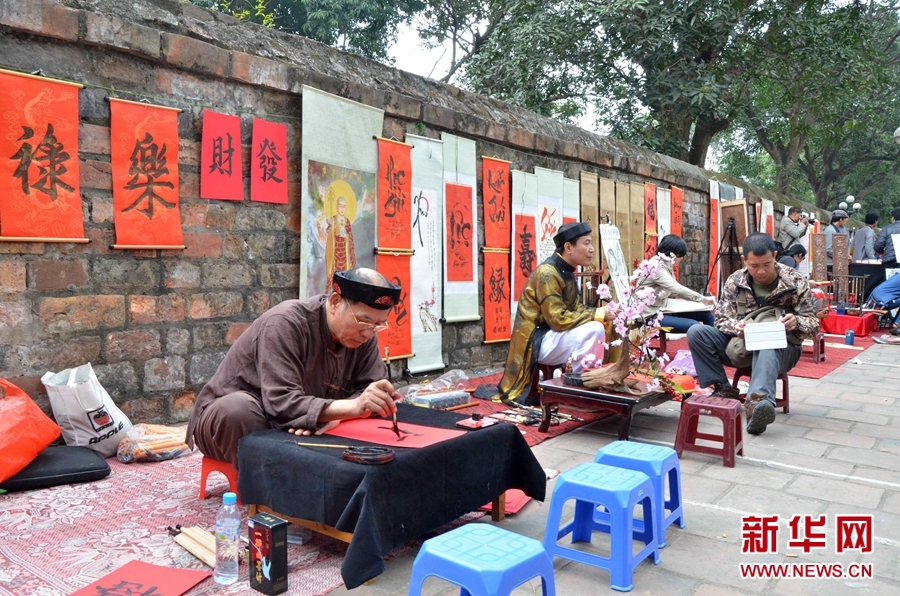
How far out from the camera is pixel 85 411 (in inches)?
158

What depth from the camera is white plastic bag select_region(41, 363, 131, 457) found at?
3977 mm

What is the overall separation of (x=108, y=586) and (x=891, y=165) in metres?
32.1

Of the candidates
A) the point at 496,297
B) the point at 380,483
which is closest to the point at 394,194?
the point at 496,297

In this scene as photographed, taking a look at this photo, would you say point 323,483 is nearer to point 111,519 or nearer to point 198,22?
point 111,519

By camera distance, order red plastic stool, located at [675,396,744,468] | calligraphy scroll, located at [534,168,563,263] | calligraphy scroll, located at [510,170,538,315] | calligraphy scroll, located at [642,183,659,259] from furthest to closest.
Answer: calligraphy scroll, located at [642,183,659,259] → calligraphy scroll, located at [534,168,563,263] → calligraphy scroll, located at [510,170,538,315] → red plastic stool, located at [675,396,744,468]

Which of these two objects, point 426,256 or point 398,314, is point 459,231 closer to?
point 426,256

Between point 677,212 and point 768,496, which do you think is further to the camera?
point 677,212

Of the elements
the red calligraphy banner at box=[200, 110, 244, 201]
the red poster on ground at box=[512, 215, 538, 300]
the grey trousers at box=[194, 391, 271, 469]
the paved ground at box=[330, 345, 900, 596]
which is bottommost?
the paved ground at box=[330, 345, 900, 596]

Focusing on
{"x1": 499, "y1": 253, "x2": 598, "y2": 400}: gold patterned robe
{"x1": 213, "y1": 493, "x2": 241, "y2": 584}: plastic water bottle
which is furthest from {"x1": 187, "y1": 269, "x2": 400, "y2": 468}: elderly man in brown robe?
{"x1": 499, "y1": 253, "x2": 598, "y2": 400}: gold patterned robe

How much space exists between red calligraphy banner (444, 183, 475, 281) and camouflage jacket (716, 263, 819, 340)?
253 centimetres

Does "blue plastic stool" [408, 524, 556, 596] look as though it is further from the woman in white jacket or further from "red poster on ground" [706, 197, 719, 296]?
"red poster on ground" [706, 197, 719, 296]

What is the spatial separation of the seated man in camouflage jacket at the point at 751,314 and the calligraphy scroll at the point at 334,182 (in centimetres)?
283

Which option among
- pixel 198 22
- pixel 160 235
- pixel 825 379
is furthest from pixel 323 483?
pixel 825 379

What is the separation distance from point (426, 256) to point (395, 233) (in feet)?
1.71
